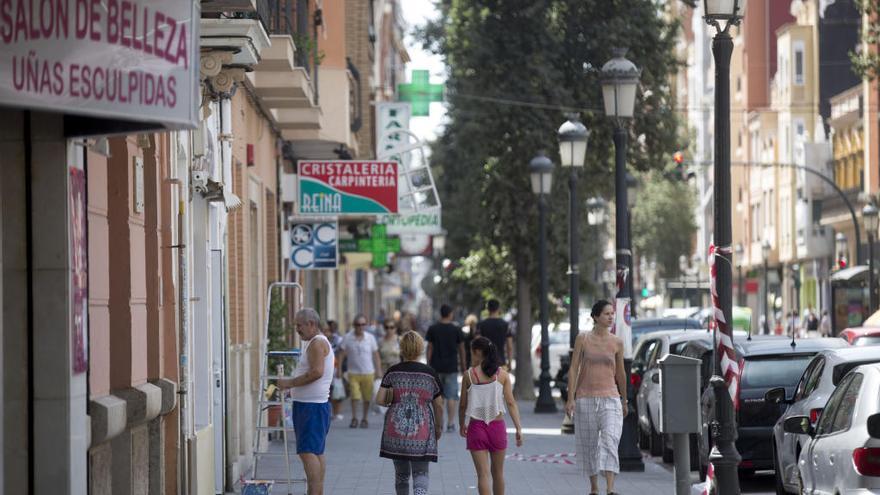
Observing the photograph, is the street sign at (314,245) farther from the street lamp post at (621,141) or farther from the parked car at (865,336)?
the parked car at (865,336)

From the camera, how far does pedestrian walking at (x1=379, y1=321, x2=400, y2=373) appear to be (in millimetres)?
32656

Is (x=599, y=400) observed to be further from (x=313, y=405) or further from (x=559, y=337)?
(x=559, y=337)

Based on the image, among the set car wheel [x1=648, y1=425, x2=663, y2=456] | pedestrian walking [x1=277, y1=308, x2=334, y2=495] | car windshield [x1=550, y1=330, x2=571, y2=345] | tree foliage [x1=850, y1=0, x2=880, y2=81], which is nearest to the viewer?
pedestrian walking [x1=277, y1=308, x2=334, y2=495]

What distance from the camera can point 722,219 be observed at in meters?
14.0

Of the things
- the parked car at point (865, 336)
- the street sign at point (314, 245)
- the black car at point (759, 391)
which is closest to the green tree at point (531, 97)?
the street sign at point (314, 245)

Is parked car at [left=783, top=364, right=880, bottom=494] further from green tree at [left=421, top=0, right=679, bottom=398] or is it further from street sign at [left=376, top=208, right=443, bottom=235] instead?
green tree at [left=421, top=0, right=679, bottom=398]

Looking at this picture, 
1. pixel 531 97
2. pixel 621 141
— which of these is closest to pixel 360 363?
pixel 621 141

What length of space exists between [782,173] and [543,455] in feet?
213

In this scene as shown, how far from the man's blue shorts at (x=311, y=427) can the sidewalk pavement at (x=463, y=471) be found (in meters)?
2.35

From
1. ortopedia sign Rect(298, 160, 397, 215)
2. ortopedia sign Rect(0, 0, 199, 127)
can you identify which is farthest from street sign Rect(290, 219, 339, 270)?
ortopedia sign Rect(0, 0, 199, 127)

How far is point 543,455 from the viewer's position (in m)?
22.9

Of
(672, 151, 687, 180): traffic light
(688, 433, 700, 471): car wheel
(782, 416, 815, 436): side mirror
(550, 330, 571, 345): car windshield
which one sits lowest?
(688, 433, 700, 471): car wheel

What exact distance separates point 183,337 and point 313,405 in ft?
5.42

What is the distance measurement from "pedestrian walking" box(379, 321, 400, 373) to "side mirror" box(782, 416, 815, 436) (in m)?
19.5
